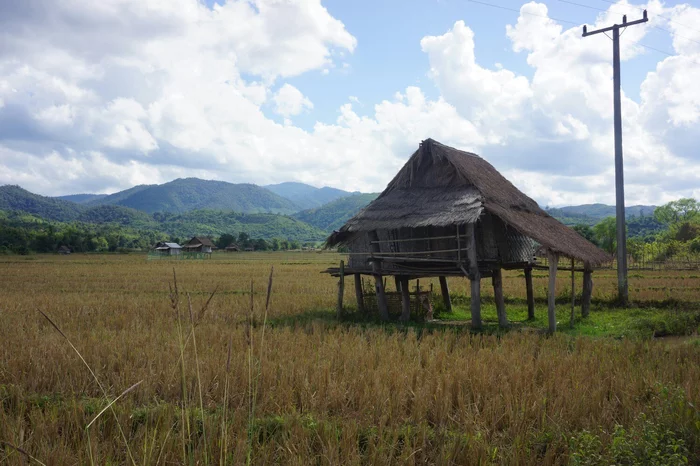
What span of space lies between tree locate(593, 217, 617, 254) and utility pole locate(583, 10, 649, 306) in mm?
47759

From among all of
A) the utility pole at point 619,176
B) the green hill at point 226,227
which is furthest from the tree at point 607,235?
the green hill at point 226,227

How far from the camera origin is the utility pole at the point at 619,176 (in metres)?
17.1

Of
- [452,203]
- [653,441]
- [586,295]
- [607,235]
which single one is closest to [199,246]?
[607,235]

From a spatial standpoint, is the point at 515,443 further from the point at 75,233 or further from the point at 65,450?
the point at 75,233

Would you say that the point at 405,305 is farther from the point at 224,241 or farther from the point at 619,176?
the point at 224,241

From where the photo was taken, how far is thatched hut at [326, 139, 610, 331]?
508 inches

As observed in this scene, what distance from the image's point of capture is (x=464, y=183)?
14508 millimetres

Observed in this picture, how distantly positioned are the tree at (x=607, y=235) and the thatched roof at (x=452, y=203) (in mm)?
51417

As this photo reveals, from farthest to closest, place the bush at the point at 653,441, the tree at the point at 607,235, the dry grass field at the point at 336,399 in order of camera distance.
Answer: the tree at the point at 607,235, the dry grass field at the point at 336,399, the bush at the point at 653,441

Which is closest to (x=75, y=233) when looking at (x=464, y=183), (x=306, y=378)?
(x=464, y=183)

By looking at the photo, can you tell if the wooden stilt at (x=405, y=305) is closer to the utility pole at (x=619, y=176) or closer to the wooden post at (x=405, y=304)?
the wooden post at (x=405, y=304)

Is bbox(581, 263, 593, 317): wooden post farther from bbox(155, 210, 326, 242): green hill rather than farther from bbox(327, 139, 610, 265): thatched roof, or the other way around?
bbox(155, 210, 326, 242): green hill

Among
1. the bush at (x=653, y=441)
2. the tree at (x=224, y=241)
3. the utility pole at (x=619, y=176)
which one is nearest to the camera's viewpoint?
the bush at (x=653, y=441)

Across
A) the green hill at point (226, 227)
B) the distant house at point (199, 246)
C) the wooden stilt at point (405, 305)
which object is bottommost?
the wooden stilt at point (405, 305)
